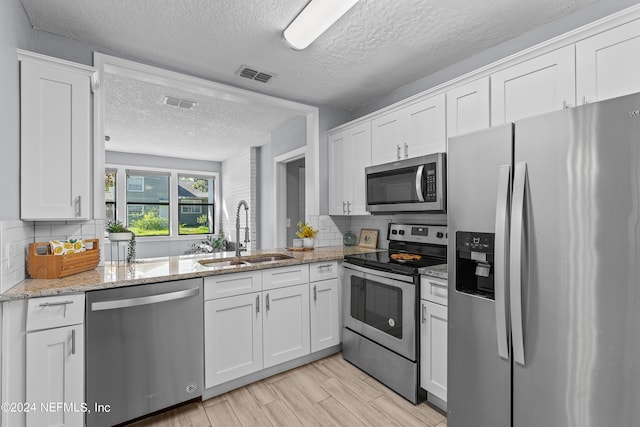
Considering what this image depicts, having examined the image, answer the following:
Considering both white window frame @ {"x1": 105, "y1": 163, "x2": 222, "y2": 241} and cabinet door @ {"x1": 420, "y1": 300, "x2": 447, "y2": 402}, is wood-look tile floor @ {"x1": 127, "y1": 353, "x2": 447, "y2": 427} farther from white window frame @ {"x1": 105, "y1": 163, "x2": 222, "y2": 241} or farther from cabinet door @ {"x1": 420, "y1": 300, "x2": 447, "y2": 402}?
white window frame @ {"x1": 105, "y1": 163, "x2": 222, "y2": 241}

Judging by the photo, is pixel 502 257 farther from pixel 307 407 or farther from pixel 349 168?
pixel 349 168

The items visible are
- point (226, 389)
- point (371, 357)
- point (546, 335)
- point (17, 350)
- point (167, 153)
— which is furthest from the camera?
point (167, 153)

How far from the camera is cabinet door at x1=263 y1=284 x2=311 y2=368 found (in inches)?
92.5

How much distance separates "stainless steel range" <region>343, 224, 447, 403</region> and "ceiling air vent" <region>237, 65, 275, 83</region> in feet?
6.01

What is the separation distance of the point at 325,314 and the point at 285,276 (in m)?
0.55

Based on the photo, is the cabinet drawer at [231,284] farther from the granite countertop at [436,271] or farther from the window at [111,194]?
the window at [111,194]

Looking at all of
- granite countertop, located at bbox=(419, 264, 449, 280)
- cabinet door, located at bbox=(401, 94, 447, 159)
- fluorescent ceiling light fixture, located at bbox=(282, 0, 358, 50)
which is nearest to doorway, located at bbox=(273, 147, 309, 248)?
cabinet door, located at bbox=(401, 94, 447, 159)

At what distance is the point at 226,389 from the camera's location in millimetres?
2176

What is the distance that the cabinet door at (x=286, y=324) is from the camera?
2.35 m

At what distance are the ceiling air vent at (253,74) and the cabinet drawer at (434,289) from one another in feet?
7.25

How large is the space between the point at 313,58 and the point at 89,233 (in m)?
2.20

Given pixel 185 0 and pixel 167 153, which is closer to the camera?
pixel 185 0

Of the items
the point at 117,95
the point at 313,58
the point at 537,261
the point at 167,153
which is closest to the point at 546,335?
the point at 537,261

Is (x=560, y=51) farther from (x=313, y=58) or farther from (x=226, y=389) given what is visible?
(x=226, y=389)
